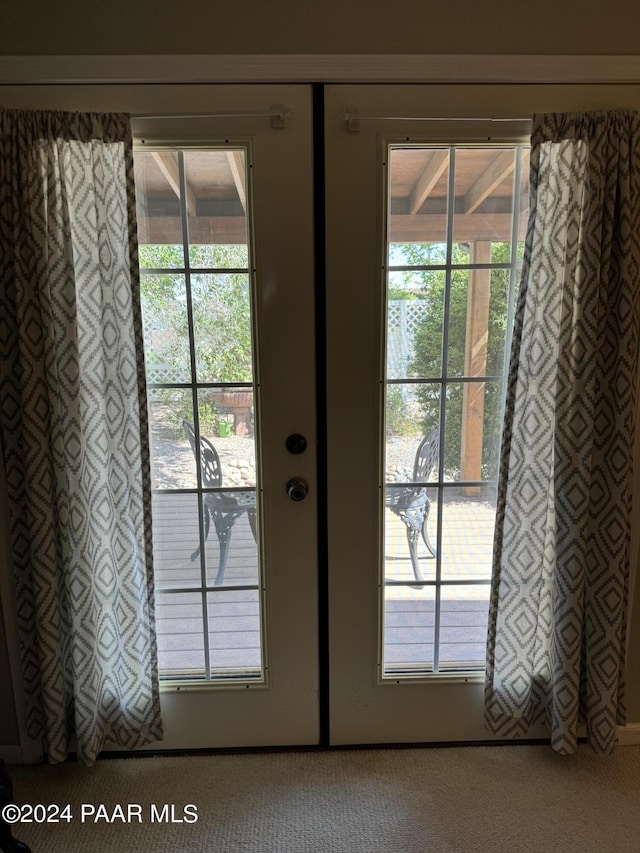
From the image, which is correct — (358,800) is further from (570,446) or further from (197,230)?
(197,230)

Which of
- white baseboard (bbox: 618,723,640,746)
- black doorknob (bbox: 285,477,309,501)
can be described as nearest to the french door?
black doorknob (bbox: 285,477,309,501)

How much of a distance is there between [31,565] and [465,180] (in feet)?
5.27

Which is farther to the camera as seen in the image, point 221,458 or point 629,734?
point 629,734

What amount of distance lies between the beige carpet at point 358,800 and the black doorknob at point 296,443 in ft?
3.30

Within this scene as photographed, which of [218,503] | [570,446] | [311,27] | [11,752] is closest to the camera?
[311,27]

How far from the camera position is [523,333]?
1.44 m

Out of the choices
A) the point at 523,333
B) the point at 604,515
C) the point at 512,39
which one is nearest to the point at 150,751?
the point at 604,515

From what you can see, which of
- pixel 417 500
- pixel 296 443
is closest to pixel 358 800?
pixel 417 500

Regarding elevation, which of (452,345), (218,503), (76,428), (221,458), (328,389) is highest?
(452,345)

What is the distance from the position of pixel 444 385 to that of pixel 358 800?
1.24 m

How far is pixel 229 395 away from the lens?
1.53 m

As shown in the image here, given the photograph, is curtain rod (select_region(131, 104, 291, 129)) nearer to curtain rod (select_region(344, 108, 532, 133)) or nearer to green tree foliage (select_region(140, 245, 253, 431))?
curtain rod (select_region(344, 108, 532, 133))

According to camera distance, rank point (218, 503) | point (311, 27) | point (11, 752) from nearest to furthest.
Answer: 1. point (311, 27)
2. point (218, 503)
3. point (11, 752)

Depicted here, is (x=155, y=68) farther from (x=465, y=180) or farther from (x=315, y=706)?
(x=315, y=706)
